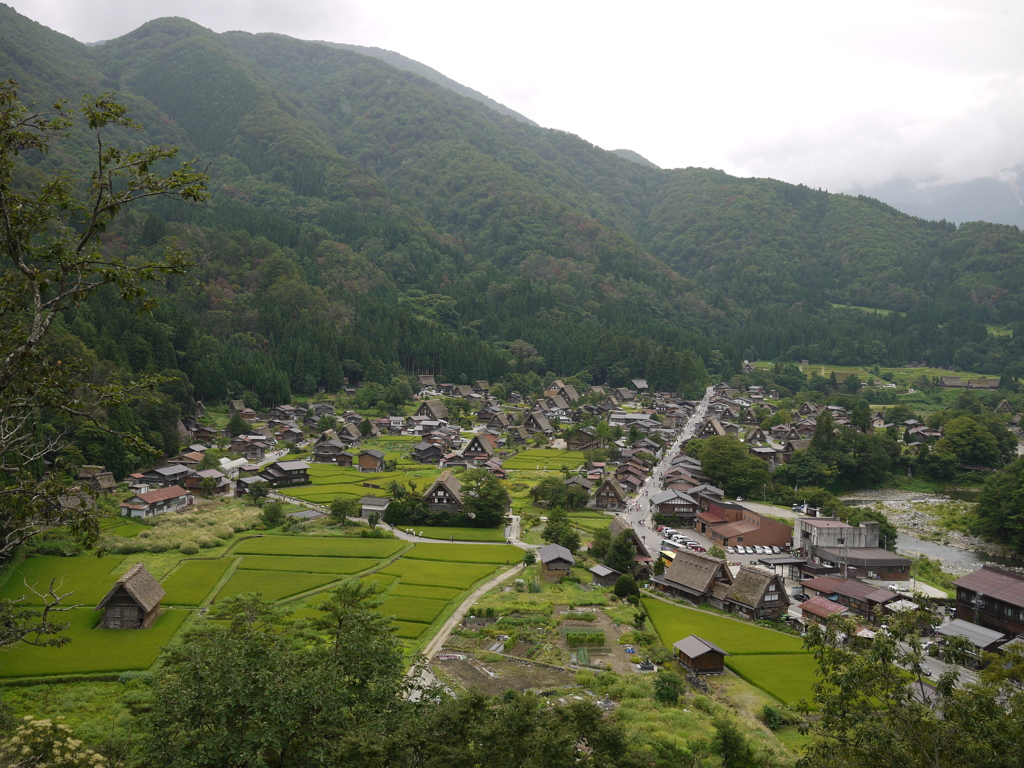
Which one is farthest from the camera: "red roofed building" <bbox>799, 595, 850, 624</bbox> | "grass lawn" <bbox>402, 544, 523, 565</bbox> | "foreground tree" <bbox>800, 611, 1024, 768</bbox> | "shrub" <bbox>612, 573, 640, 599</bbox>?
"grass lawn" <bbox>402, 544, 523, 565</bbox>

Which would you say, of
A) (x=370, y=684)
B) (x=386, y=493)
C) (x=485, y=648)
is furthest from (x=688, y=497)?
(x=370, y=684)

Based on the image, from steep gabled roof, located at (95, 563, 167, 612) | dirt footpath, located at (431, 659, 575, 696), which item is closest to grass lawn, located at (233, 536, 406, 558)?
steep gabled roof, located at (95, 563, 167, 612)

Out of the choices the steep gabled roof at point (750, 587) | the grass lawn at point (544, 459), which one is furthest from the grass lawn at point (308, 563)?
the grass lawn at point (544, 459)

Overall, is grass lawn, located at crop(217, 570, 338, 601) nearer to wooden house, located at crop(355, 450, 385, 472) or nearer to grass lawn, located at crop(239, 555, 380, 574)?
grass lawn, located at crop(239, 555, 380, 574)

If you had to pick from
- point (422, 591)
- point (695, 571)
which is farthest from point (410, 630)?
point (695, 571)

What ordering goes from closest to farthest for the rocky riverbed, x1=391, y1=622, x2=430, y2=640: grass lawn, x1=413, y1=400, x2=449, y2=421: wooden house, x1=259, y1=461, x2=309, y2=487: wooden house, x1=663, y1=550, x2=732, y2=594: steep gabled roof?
x1=391, y1=622, x2=430, y2=640: grass lawn, x1=663, y1=550, x2=732, y2=594: steep gabled roof, the rocky riverbed, x1=259, y1=461, x2=309, y2=487: wooden house, x1=413, y1=400, x2=449, y2=421: wooden house

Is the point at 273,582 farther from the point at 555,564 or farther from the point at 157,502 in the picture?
the point at 157,502
